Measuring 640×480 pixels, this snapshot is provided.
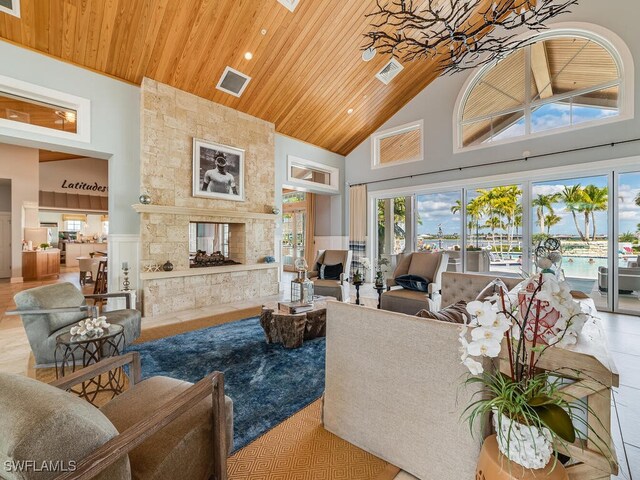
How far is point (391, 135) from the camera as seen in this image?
724 centimetres

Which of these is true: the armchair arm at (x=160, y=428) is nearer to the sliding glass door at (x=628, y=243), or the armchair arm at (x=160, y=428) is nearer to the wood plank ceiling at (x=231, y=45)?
the wood plank ceiling at (x=231, y=45)

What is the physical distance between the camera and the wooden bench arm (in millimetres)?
1296

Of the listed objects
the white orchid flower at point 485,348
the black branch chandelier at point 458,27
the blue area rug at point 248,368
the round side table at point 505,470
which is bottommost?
the blue area rug at point 248,368

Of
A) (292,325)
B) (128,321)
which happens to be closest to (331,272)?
(292,325)

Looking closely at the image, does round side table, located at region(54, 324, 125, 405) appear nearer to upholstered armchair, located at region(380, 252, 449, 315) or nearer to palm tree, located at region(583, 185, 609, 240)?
upholstered armchair, located at region(380, 252, 449, 315)

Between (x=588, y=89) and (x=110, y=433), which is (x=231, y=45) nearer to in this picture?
(x=110, y=433)

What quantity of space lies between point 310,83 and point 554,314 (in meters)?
5.52

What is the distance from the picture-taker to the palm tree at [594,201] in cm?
468

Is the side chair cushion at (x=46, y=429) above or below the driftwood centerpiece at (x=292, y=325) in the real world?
above

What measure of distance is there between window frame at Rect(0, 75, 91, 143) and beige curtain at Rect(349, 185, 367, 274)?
558cm

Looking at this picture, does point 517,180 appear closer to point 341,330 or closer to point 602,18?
point 602,18

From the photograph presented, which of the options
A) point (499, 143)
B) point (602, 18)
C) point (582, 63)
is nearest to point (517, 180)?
point (499, 143)

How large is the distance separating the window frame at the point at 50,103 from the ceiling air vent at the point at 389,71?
4858 millimetres

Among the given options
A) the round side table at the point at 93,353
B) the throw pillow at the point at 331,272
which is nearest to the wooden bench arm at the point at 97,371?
the round side table at the point at 93,353
